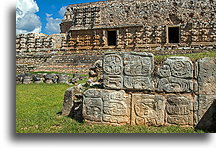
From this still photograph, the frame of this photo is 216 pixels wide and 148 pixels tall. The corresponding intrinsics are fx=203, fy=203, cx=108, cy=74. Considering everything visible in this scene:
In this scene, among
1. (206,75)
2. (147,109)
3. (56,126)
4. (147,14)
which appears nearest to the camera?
(206,75)

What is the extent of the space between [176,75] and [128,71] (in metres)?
0.92

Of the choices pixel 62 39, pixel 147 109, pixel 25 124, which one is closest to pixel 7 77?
pixel 25 124

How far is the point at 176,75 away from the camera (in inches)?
153

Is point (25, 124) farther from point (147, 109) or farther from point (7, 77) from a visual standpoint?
point (147, 109)

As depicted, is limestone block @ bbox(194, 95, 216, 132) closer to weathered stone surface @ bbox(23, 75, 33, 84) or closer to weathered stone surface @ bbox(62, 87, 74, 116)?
weathered stone surface @ bbox(62, 87, 74, 116)

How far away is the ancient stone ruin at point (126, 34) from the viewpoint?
53.2 ft

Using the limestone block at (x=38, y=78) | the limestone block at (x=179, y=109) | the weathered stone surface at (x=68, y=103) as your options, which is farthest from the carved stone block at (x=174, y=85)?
the limestone block at (x=38, y=78)

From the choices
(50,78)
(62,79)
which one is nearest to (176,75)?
(62,79)

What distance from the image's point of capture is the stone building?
645 inches

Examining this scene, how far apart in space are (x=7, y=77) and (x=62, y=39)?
16847mm

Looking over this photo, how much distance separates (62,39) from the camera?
20.4 m

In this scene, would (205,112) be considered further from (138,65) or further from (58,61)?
(58,61)

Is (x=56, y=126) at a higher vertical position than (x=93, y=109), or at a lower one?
lower

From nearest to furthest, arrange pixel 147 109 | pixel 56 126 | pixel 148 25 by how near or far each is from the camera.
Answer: pixel 147 109
pixel 56 126
pixel 148 25
